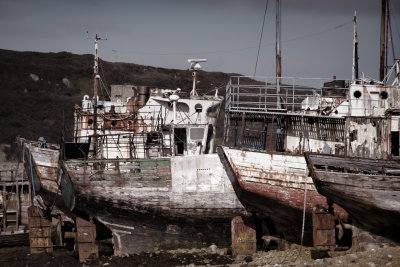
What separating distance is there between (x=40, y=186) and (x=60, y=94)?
118ft

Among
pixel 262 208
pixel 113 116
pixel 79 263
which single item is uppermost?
pixel 113 116

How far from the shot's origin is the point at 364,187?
51.4ft

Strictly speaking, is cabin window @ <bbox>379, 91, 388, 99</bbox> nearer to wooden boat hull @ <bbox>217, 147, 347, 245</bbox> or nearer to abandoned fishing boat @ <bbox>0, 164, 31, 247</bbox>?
wooden boat hull @ <bbox>217, 147, 347, 245</bbox>

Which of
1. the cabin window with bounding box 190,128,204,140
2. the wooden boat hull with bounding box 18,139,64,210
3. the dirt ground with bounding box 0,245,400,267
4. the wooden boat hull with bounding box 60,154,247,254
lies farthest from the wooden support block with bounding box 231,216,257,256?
the wooden boat hull with bounding box 18,139,64,210

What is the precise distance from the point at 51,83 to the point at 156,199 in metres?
41.6

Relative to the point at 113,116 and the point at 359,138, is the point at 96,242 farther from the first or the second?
the point at 359,138

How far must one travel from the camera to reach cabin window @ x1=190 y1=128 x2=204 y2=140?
864 inches

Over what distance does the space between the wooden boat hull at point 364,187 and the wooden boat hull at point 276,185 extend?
54.0 inches

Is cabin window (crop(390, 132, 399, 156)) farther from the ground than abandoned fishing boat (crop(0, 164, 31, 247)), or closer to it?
farther from the ground

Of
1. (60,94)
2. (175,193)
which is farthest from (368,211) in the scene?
(60,94)

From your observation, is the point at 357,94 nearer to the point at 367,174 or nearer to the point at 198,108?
the point at 367,174

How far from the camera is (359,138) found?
708 inches

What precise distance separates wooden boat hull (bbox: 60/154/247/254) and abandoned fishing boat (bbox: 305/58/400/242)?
428 centimetres

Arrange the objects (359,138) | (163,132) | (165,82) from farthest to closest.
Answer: (165,82)
(163,132)
(359,138)
